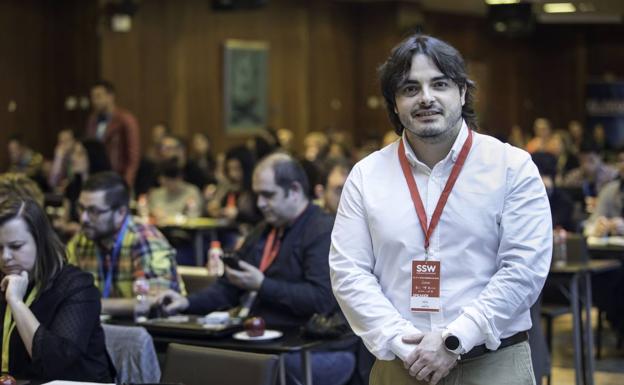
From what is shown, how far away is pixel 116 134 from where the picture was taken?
1205 centimetres

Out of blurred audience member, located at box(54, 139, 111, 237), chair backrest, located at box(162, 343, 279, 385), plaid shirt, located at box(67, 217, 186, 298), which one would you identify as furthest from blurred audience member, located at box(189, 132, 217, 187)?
chair backrest, located at box(162, 343, 279, 385)

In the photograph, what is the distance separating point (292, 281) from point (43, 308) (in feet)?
4.51

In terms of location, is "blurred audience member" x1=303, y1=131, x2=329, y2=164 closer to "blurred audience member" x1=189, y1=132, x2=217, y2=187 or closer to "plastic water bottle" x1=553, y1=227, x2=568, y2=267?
"blurred audience member" x1=189, y1=132, x2=217, y2=187

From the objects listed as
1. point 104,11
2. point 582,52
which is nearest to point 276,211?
point 104,11

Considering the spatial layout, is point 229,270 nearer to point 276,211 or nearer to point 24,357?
point 276,211

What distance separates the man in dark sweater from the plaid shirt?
208 millimetres

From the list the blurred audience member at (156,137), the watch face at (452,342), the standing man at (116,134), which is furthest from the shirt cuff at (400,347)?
the blurred audience member at (156,137)

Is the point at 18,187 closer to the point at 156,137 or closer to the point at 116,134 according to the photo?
the point at 116,134

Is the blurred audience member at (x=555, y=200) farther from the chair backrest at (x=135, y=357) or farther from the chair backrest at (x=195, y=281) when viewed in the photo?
the chair backrest at (x=135, y=357)

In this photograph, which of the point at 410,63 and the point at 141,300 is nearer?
the point at 410,63

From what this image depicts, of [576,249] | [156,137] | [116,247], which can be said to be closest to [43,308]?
[116,247]

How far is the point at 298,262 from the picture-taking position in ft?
17.0

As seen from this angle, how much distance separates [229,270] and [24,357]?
1226 mm

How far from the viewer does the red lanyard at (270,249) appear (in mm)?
5262
